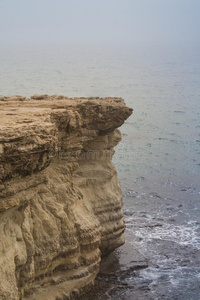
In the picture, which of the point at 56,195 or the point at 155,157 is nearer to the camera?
the point at 56,195

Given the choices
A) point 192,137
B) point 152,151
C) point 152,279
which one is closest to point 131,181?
point 152,151

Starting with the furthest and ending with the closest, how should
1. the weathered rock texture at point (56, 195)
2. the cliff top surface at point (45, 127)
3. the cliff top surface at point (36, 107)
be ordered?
the cliff top surface at point (36, 107) < the weathered rock texture at point (56, 195) < the cliff top surface at point (45, 127)

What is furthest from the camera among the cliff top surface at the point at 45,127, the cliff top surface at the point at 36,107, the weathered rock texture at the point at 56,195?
the cliff top surface at the point at 36,107

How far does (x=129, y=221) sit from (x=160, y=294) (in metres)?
3.94

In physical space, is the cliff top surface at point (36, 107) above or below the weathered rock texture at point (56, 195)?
Result: above

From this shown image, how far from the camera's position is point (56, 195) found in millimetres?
8430

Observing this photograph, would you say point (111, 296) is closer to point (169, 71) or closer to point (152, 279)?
point (152, 279)

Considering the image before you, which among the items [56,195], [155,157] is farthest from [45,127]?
[155,157]

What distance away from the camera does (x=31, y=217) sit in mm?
7758

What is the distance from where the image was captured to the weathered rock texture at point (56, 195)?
6486 millimetres

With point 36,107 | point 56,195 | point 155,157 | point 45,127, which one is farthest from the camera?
point 155,157

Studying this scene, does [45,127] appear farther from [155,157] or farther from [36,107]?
[155,157]

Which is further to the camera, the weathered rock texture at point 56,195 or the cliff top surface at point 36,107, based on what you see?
the cliff top surface at point 36,107

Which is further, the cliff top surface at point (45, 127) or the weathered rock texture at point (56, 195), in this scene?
the weathered rock texture at point (56, 195)
